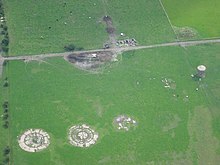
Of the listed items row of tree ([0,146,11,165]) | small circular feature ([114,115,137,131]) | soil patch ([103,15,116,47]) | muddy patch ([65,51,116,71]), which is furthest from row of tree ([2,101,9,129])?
soil patch ([103,15,116,47])

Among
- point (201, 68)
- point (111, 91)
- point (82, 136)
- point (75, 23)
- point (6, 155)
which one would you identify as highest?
point (75, 23)

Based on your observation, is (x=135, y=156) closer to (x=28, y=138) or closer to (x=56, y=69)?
(x=28, y=138)

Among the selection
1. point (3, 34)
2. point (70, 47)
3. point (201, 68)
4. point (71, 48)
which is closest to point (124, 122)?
Answer: point (201, 68)

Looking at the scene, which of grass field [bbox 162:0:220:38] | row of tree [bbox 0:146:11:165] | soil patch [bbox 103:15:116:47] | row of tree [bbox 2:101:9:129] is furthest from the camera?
grass field [bbox 162:0:220:38]

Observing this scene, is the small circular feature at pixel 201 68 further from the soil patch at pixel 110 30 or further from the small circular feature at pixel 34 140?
the small circular feature at pixel 34 140

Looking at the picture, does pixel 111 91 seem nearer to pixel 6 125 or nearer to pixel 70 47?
pixel 70 47

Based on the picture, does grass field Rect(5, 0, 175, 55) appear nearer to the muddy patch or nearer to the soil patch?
the soil patch

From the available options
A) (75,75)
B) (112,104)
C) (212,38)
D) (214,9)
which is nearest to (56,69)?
(75,75)
